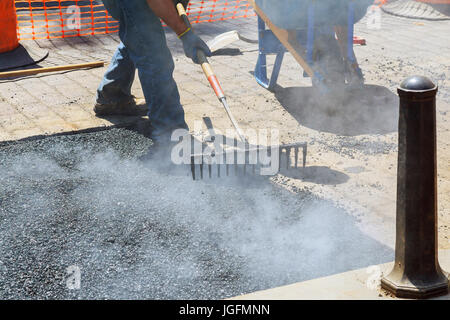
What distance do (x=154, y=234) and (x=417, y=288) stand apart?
1712 mm

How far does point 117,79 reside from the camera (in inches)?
228

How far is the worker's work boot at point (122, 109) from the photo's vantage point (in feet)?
19.2

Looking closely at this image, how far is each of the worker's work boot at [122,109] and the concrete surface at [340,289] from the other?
11.2 feet

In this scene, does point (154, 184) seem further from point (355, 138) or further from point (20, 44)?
point (20, 44)

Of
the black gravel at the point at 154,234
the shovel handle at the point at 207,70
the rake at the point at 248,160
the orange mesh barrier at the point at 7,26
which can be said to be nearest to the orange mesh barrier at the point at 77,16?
the orange mesh barrier at the point at 7,26

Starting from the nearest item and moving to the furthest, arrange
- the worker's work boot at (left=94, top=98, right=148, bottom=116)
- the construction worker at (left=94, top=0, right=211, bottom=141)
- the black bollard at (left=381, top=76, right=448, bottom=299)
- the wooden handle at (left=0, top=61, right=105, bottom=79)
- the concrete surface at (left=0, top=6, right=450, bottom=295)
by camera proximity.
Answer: the black bollard at (left=381, top=76, right=448, bottom=299), the concrete surface at (left=0, top=6, right=450, bottom=295), the construction worker at (left=94, top=0, right=211, bottom=141), the worker's work boot at (left=94, top=98, right=148, bottom=116), the wooden handle at (left=0, top=61, right=105, bottom=79)

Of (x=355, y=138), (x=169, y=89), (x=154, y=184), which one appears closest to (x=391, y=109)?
(x=355, y=138)

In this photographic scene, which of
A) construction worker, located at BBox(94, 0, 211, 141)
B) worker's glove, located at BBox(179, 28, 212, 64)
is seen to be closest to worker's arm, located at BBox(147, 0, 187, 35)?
construction worker, located at BBox(94, 0, 211, 141)

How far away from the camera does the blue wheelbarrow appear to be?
5953 millimetres

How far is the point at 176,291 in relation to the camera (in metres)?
3.19

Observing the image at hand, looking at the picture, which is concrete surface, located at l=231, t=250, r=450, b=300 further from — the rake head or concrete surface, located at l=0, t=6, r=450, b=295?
the rake head

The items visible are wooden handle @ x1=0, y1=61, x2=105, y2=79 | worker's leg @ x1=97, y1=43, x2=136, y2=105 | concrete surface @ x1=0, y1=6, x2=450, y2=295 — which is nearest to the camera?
concrete surface @ x1=0, y1=6, x2=450, y2=295

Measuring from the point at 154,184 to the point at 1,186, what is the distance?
1.18 m

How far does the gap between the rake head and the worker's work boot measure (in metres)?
1.49
